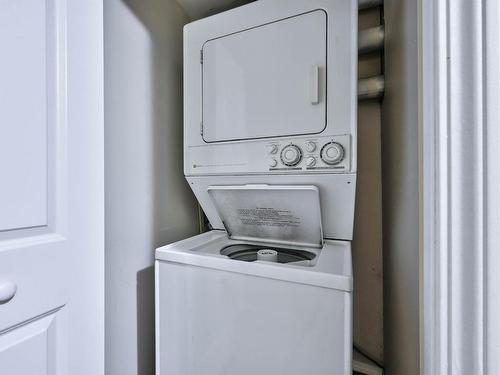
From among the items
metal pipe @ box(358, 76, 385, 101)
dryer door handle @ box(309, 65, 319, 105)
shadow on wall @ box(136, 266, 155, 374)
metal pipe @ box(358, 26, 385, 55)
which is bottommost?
shadow on wall @ box(136, 266, 155, 374)

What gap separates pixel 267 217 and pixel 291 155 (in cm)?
44

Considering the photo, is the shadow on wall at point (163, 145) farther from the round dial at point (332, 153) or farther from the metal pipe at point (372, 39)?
the metal pipe at point (372, 39)

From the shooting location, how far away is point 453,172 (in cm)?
56

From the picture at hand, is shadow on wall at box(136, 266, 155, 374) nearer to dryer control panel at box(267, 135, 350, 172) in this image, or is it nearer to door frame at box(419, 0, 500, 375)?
dryer control panel at box(267, 135, 350, 172)

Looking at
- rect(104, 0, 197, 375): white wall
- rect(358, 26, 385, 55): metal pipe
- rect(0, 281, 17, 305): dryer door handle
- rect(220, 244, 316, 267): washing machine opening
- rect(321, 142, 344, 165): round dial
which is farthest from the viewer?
rect(358, 26, 385, 55): metal pipe

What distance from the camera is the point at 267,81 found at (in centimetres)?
134

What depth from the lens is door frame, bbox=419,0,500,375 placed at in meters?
0.52

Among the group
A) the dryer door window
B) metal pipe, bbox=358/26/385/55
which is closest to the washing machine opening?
the dryer door window

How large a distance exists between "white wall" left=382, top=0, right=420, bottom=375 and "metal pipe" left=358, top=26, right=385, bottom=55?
0.10m

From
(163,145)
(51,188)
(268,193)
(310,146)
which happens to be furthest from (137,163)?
(310,146)

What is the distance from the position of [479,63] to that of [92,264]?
1.54 m

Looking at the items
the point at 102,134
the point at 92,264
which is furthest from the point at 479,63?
the point at 92,264

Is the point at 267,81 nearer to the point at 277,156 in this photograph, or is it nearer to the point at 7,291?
the point at 277,156

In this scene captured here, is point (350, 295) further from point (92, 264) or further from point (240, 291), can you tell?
point (92, 264)
